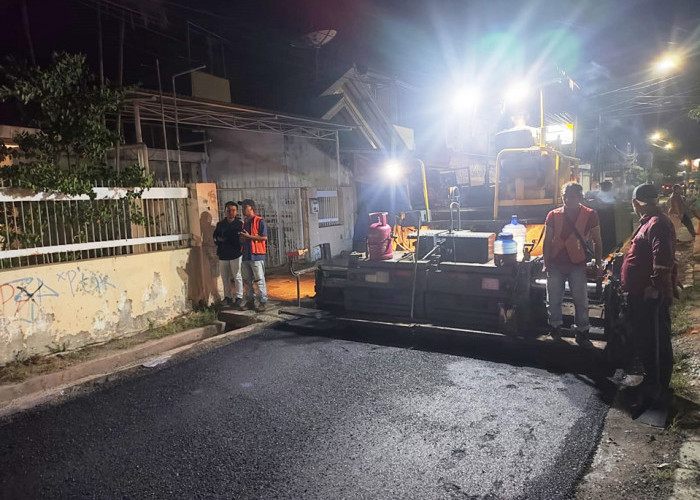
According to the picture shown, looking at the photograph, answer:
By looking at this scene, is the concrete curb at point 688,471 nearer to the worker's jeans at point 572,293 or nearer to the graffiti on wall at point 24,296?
the worker's jeans at point 572,293

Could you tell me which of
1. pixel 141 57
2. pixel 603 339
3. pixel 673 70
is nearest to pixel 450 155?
pixel 673 70

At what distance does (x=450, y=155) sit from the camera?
63.5 ft

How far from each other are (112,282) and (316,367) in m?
3.42

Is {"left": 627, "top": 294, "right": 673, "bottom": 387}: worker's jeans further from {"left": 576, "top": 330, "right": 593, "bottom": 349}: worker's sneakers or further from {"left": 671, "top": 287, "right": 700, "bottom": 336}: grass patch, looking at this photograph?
{"left": 671, "top": 287, "right": 700, "bottom": 336}: grass patch

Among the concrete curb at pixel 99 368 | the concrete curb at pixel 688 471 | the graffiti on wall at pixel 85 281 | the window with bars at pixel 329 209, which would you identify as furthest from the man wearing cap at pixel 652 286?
the window with bars at pixel 329 209

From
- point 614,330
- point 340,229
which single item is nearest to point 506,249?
point 614,330

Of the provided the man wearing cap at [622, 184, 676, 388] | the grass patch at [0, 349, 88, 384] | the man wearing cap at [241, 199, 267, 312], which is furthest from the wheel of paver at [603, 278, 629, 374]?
the grass patch at [0, 349, 88, 384]

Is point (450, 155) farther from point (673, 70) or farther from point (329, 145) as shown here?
point (673, 70)

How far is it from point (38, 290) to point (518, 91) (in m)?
9.60

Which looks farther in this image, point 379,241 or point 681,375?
point 379,241

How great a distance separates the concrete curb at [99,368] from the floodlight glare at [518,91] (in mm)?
7329

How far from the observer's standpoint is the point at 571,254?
4996 millimetres

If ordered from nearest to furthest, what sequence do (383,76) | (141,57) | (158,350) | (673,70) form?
(158,350) < (141,57) < (673,70) < (383,76)

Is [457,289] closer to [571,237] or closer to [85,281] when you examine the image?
[571,237]
